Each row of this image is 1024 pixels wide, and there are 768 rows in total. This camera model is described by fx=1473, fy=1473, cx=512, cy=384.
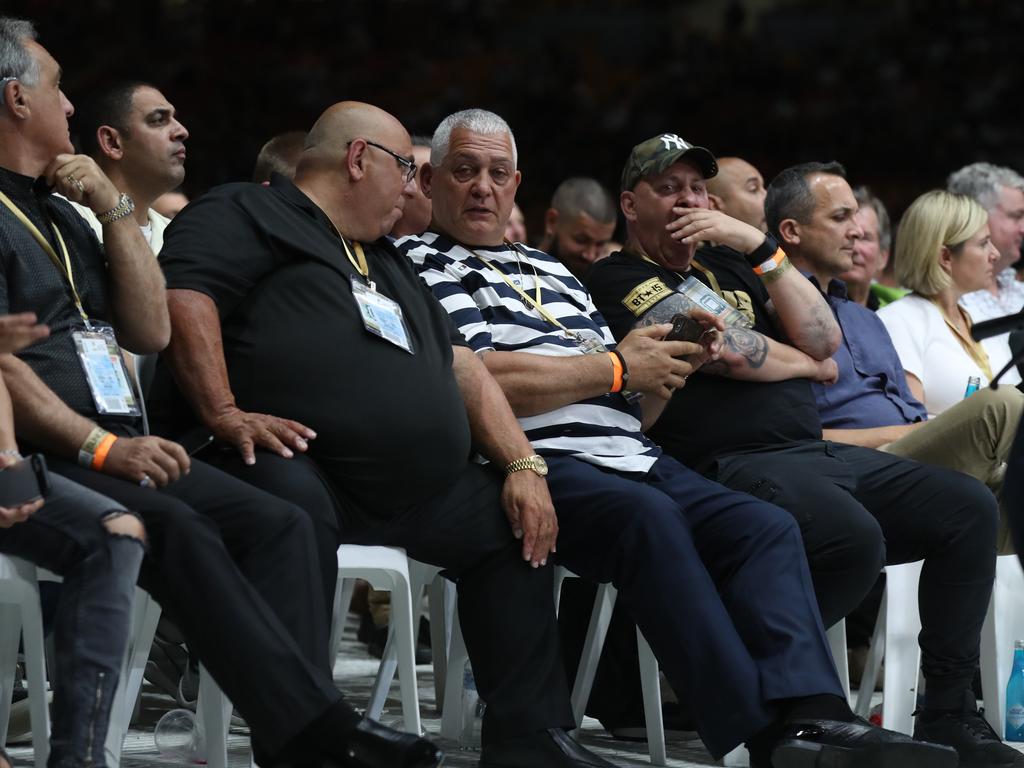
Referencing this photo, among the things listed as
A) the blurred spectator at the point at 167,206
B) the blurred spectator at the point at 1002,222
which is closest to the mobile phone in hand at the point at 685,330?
the blurred spectator at the point at 1002,222

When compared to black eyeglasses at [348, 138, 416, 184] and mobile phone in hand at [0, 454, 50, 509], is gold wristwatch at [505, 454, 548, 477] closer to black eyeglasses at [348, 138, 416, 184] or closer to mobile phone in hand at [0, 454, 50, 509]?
black eyeglasses at [348, 138, 416, 184]

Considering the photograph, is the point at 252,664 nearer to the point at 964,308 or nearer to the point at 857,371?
the point at 857,371

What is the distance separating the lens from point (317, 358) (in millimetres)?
2791

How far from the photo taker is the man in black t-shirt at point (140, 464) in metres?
2.35

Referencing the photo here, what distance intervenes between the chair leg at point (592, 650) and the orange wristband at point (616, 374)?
448mm

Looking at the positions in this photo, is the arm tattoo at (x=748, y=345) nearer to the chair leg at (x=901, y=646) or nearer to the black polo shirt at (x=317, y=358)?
the chair leg at (x=901, y=646)

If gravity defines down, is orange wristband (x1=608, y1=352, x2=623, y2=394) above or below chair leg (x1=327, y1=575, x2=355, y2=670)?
above

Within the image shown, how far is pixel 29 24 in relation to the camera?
288 centimetres

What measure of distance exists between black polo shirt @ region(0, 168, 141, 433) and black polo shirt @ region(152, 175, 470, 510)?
191mm

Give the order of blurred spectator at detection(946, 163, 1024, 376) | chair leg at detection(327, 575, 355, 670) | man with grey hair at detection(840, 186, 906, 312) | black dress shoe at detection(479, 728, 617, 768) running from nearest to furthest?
black dress shoe at detection(479, 728, 617, 768) → chair leg at detection(327, 575, 355, 670) → man with grey hair at detection(840, 186, 906, 312) → blurred spectator at detection(946, 163, 1024, 376)

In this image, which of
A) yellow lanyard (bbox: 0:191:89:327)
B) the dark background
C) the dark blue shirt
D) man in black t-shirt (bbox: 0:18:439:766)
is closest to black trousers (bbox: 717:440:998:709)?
the dark blue shirt

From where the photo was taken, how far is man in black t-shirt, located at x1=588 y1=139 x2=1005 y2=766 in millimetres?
3289

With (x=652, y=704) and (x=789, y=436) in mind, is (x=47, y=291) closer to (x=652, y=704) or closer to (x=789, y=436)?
(x=652, y=704)

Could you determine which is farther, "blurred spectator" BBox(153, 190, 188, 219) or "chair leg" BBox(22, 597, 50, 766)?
"blurred spectator" BBox(153, 190, 188, 219)
